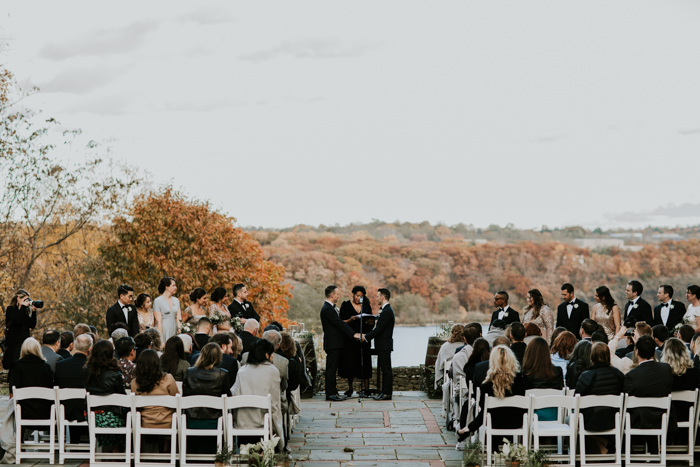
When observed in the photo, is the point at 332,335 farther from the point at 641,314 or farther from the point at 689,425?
the point at 689,425

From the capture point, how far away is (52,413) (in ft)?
19.9

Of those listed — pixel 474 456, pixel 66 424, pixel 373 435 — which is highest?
pixel 66 424

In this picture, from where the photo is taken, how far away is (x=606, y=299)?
909 centimetres

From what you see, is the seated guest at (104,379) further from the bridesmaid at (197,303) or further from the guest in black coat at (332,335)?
the guest in black coat at (332,335)

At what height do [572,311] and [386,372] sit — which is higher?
[572,311]

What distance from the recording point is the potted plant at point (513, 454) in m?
5.43

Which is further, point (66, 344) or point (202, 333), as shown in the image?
point (202, 333)

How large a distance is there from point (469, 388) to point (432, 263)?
1837cm

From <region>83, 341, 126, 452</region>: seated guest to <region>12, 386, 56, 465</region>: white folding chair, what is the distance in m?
0.39

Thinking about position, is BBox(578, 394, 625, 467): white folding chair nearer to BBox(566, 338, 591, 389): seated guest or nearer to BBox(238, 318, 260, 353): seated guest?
BBox(566, 338, 591, 389): seated guest

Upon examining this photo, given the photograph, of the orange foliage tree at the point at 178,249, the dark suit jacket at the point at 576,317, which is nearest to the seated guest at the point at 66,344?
the dark suit jacket at the point at 576,317

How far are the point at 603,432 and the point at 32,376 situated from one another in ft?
15.8

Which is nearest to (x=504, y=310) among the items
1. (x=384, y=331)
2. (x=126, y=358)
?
(x=384, y=331)

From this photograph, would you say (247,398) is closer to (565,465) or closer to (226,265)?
(565,465)
